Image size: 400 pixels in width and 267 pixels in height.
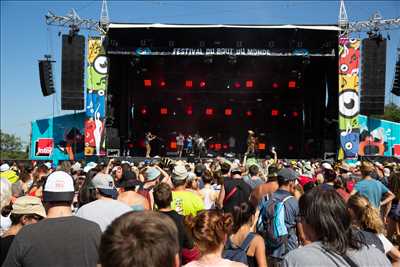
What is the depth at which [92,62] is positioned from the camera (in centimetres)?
1789

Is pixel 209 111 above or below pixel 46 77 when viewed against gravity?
below

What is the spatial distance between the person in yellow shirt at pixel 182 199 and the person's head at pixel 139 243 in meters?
2.94

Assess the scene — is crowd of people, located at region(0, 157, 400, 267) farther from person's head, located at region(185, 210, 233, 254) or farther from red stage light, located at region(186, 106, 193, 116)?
red stage light, located at region(186, 106, 193, 116)

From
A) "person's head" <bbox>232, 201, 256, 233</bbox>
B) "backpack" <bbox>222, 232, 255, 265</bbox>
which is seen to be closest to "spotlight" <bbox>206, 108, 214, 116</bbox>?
"person's head" <bbox>232, 201, 256, 233</bbox>

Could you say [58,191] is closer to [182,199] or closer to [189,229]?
[189,229]

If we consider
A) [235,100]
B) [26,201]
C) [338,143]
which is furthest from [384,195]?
[235,100]

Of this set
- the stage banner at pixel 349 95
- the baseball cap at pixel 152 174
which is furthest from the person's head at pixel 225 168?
the stage banner at pixel 349 95

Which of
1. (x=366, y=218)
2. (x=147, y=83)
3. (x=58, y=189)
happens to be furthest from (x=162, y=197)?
(x=147, y=83)

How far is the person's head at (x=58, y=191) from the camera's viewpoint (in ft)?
9.38

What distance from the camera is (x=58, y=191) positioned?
2883 mm

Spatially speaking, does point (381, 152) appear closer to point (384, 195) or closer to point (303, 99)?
point (303, 99)

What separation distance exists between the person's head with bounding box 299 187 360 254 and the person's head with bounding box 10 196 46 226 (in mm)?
1823

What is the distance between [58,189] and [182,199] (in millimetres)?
1929

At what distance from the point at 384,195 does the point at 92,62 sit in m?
14.5
